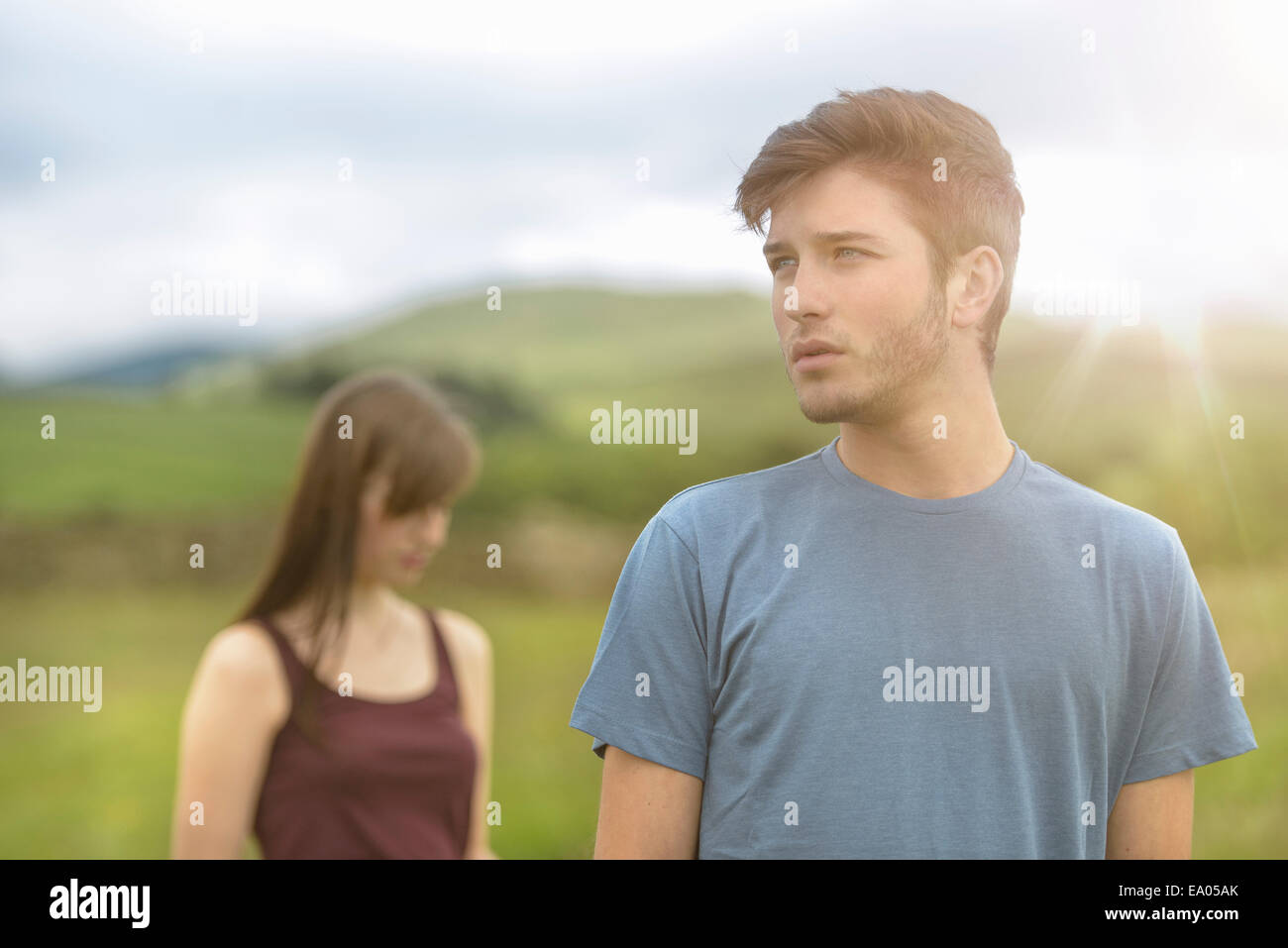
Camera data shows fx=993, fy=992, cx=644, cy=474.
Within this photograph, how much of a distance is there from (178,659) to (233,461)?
1.84 m

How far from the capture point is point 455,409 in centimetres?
246

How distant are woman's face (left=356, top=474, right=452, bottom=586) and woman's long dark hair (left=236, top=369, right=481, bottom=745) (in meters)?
0.02

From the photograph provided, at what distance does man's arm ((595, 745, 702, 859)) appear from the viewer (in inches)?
53.6

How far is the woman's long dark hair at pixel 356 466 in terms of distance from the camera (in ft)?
7.41

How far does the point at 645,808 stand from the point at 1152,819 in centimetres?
74

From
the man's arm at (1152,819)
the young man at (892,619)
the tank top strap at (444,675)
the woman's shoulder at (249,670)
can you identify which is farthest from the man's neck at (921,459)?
the woman's shoulder at (249,670)

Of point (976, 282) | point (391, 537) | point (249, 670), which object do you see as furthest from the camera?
point (391, 537)

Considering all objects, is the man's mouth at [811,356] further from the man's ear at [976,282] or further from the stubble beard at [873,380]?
the man's ear at [976,282]

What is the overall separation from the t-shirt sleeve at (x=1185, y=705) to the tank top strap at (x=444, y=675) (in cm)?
132

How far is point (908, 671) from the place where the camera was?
1346 mm

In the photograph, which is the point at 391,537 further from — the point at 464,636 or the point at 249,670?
the point at 249,670

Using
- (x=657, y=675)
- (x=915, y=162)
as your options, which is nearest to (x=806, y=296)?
(x=915, y=162)

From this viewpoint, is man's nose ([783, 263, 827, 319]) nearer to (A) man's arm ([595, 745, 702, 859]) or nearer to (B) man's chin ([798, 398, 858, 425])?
(B) man's chin ([798, 398, 858, 425])

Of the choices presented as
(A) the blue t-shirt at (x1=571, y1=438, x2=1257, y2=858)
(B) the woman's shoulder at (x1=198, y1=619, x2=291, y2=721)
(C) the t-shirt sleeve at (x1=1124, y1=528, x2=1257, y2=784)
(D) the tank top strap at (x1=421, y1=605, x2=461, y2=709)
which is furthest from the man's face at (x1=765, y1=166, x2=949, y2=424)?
(B) the woman's shoulder at (x1=198, y1=619, x2=291, y2=721)
